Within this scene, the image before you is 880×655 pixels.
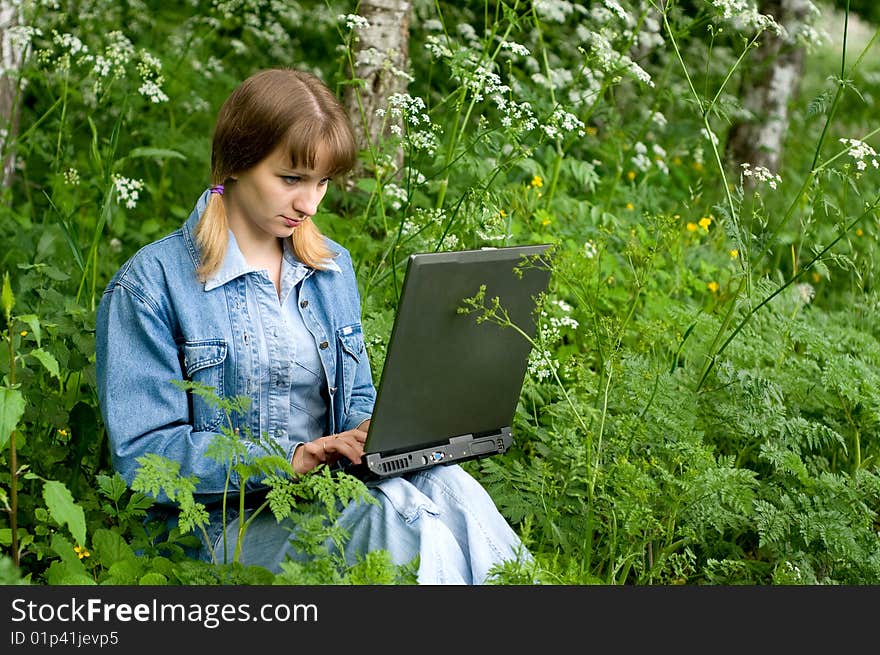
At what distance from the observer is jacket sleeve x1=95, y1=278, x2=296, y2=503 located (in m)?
2.14

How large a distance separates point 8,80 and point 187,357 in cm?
254

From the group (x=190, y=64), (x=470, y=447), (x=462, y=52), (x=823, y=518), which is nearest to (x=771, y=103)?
(x=190, y=64)

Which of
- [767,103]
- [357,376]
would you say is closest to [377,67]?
[357,376]

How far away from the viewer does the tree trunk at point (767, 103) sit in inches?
244

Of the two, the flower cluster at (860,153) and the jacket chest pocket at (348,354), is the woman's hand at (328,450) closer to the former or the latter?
the jacket chest pocket at (348,354)

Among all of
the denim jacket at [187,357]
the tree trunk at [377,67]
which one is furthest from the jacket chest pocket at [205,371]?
the tree trunk at [377,67]

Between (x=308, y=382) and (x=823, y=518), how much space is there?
1.27m

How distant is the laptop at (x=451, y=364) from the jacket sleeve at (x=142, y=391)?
0.31 m

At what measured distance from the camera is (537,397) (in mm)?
3018

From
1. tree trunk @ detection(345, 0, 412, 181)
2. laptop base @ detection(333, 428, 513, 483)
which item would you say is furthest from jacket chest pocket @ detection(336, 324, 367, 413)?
tree trunk @ detection(345, 0, 412, 181)

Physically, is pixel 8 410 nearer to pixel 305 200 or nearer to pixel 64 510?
pixel 64 510

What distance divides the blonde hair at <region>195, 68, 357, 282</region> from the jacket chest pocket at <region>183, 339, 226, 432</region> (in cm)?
15

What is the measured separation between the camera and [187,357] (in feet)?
7.26
